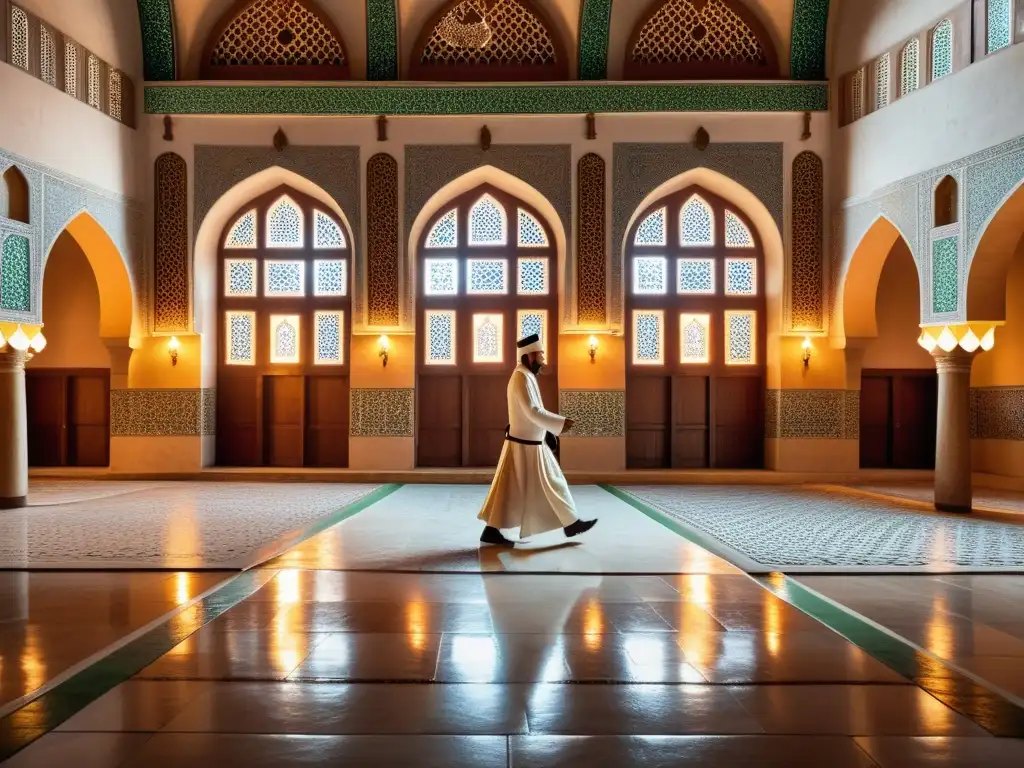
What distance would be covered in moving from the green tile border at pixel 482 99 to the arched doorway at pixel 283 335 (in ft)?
3.73

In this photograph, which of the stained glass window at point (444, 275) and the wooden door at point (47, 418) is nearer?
the stained glass window at point (444, 275)

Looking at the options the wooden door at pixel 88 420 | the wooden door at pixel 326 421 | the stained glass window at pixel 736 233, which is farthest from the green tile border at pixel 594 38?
the wooden door at pixel 88 420

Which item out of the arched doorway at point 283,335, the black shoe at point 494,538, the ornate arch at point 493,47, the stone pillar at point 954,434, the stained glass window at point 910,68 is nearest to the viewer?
the black shoe at point 494,538

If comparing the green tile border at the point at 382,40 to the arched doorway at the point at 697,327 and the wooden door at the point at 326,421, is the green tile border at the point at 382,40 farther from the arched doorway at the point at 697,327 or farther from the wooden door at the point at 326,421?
the wooden door at the point at 326,421

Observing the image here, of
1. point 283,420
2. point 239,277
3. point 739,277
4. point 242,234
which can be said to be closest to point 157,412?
point 283,420

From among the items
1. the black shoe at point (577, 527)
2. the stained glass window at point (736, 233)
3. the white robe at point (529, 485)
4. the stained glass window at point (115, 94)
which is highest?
the stained glass window at point (115, 94)

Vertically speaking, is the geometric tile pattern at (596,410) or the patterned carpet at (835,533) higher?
the geometric tile pattern at (596,410)

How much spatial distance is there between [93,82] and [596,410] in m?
6.53

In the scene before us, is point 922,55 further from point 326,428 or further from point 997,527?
point 326,428

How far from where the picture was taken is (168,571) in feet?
16.2

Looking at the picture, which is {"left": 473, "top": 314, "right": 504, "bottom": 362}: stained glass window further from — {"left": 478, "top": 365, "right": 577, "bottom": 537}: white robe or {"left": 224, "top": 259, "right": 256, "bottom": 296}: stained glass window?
{"left": 478, "top": 365, "right": 577, "bottom": 537}: white robe

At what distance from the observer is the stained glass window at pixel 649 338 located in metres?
11.4

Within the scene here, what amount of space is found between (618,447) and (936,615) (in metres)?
6.96

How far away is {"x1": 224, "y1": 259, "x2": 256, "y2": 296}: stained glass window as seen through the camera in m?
11.5
